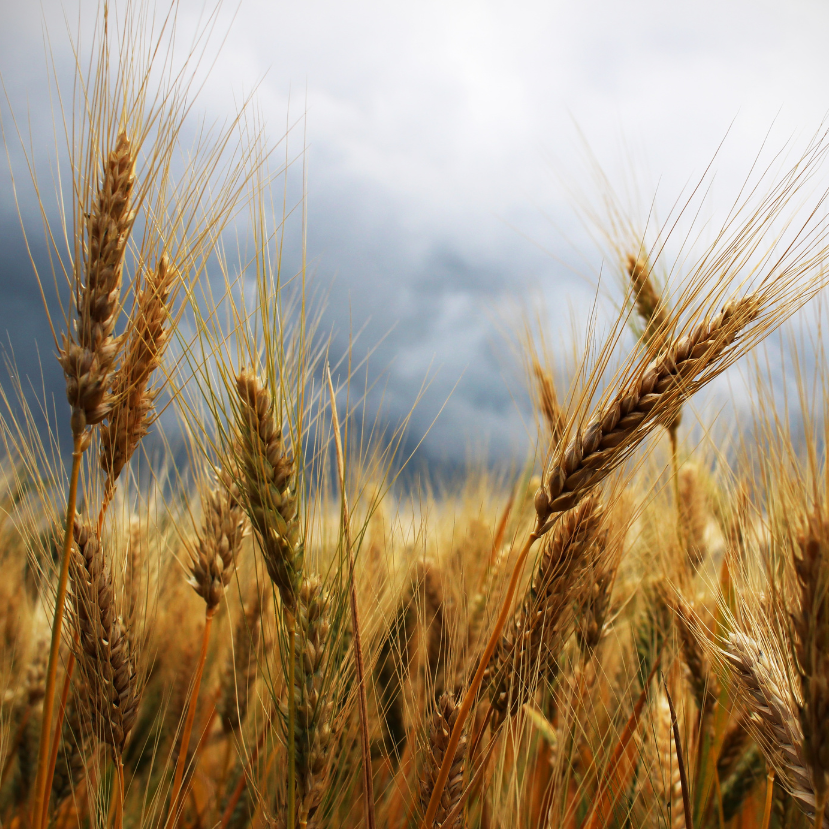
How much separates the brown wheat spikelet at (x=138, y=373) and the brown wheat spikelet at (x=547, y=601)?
40.1 inches

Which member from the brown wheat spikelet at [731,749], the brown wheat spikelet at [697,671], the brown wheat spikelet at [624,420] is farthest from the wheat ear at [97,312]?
the brown wheat spikelet at [731,749]

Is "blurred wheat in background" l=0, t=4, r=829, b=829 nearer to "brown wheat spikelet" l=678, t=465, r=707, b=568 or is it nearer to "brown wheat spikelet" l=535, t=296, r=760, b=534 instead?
"brown wheat spikelet" l=535, t=296, r=760, b=534

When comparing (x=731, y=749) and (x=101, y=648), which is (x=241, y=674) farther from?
(x=731, y=749)

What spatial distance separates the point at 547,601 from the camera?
46.0 inches

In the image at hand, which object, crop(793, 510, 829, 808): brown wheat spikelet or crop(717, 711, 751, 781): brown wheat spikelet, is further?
crop(717, 711, 751, 781): brown wheat spikelet

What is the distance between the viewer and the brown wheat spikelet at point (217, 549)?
4.55 feet

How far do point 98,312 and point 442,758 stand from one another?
1.18 metres

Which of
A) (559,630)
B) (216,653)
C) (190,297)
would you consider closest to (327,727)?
(559,630)

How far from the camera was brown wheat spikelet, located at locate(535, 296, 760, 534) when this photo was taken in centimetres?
92

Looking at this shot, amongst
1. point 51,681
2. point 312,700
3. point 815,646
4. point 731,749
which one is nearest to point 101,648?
point 51,681

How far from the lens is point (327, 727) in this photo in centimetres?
107

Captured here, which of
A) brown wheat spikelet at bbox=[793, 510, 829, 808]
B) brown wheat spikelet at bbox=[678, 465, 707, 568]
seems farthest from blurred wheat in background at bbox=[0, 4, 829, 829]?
brown wheat spikelet at bbox=[678, 465, 707, 568]

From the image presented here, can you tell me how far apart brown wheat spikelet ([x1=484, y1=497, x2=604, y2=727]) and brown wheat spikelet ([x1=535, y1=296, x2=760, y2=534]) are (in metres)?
0.26

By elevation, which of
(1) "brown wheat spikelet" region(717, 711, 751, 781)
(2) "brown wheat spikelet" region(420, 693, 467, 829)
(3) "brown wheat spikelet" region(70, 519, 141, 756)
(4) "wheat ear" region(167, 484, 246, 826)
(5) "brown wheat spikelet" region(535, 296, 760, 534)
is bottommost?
(1) "brown wheat spikelet" region(717, 711, 751, 781)
